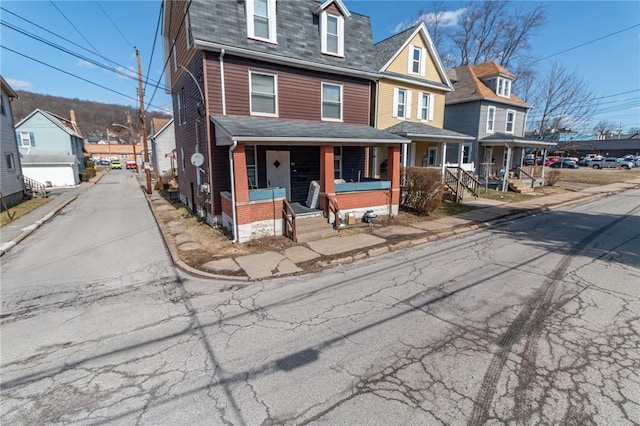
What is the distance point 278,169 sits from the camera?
12734mm

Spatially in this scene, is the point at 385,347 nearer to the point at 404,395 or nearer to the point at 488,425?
the point at 404,395

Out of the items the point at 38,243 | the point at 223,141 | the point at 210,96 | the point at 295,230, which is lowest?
the point at 38,243

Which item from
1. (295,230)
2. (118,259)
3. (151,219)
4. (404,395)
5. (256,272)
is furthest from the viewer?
(151,219)

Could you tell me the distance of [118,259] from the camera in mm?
8414

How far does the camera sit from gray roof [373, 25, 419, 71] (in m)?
16.5

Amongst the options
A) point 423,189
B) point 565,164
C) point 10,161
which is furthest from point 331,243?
point 565,164

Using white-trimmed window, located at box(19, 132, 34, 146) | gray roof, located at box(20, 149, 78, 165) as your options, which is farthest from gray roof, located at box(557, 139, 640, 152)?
white-trimmed window, located at box(19, 132, 34, 146)

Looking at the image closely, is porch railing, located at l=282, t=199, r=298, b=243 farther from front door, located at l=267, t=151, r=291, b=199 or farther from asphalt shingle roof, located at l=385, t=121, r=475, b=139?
asphalt shingle roof, located at l=385, t=121, r=475, b=139

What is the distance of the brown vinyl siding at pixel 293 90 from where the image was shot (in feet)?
35.4

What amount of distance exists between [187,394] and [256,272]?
3.76 m

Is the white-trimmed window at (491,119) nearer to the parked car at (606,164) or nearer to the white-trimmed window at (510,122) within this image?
the white-trimmed window at (510,122)

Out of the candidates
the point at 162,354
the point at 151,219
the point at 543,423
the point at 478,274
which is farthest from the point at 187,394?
the point at 151,219

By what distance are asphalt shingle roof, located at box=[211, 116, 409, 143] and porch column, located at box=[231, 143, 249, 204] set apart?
1.72 feet

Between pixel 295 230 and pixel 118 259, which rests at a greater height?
pixel 295 230
